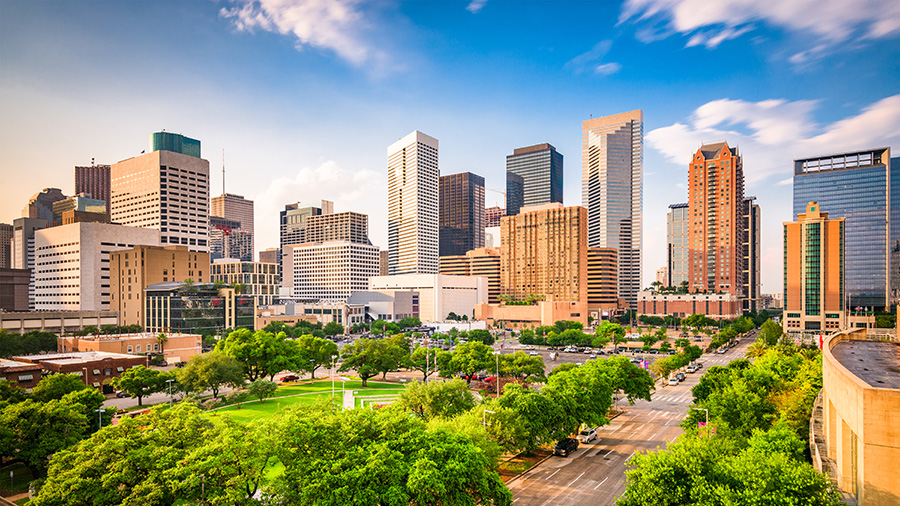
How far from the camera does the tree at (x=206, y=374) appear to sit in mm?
68562

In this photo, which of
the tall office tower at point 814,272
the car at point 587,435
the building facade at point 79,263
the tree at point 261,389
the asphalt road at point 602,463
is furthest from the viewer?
the building facade at point 79,263

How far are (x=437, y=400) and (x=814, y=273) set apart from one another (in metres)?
154

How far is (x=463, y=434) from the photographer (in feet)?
116

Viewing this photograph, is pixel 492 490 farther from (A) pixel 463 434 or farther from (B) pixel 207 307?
(B) pixel 207 307

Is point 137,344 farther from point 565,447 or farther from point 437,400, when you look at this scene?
point 565,447

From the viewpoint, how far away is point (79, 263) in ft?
558

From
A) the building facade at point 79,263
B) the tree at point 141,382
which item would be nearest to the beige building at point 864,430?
the tree at point 141,382

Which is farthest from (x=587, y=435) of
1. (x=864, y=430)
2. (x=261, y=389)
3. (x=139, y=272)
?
(x=139, y=272)

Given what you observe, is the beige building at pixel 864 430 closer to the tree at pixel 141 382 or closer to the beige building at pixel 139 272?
the tree at pixel 141 382

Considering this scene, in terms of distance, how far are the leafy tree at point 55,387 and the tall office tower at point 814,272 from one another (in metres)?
179

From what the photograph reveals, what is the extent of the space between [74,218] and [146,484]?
211177 mm

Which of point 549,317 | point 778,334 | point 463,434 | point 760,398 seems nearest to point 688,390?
point 760,398

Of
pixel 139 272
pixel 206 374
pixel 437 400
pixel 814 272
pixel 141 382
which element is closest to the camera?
pixel 437 400

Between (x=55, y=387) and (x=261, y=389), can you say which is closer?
(x=55, y=387)
